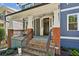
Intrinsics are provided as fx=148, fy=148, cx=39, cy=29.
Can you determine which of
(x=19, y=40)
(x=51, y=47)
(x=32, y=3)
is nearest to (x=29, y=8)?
(x=32, y=3)

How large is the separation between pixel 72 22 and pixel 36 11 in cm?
61

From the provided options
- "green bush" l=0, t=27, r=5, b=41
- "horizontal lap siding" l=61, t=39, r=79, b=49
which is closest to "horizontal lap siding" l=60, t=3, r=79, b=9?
"horizontal lap siding" l=61, t=39, r=79, b=49

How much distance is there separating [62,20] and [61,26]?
3.8 inches

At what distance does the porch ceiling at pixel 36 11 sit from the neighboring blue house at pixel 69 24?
148mm

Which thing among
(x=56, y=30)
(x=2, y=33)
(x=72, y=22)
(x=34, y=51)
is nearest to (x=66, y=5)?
(x=72, y=22)

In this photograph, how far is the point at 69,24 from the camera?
2.33 meters

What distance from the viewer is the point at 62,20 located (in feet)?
7.63

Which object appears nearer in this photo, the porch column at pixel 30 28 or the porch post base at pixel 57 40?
the porch post base at pixel 57 40

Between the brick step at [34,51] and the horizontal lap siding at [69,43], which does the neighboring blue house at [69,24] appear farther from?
the brick step at [34,51]

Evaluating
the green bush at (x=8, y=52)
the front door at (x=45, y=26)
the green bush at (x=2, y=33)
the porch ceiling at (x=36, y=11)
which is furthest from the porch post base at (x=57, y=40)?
the green bush at (x=2, y=33)

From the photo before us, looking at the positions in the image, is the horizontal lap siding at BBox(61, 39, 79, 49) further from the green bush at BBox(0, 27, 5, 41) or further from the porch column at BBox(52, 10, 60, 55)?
the green bush at BBox(0, 27, 5, 41)

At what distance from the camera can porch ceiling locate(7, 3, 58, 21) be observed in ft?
7.68

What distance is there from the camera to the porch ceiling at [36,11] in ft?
7.68

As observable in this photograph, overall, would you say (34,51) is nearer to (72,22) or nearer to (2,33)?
(2,33)
